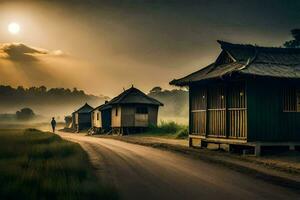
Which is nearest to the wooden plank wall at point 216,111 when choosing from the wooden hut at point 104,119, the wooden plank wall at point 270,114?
the wooden plank wall at point 270,114

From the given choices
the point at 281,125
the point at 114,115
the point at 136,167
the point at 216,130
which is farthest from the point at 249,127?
the point at 114,115

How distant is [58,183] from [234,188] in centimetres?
434

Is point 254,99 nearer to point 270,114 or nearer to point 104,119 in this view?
point 270,114

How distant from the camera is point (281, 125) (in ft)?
69.2

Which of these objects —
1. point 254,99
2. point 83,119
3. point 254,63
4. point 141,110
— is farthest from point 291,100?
point 83,119

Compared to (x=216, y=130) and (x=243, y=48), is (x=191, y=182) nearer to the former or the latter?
(x=216, y=130)

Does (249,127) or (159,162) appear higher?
(249,127)

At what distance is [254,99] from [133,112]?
1172 inches

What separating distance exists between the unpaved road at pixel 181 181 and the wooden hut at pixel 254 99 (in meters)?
4.87

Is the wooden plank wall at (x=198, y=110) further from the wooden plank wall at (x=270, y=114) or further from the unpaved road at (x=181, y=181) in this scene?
the unpaved road at (x=181, y=181)

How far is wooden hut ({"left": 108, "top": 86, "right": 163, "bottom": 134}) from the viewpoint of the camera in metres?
49.5

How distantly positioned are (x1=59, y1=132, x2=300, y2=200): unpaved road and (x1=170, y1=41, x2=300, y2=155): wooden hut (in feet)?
16.0

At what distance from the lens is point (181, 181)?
1211 centimetres

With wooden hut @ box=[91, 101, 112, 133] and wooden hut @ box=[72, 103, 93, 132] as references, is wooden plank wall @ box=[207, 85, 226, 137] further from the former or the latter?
wooden hut @ box=[72, 103, 93, 132]
